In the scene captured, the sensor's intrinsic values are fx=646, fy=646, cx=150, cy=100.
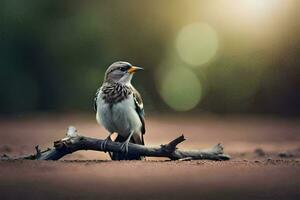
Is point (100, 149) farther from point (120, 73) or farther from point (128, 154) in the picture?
point (120, 73)

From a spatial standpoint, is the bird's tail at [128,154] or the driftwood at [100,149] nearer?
the driftwood at [100,149]

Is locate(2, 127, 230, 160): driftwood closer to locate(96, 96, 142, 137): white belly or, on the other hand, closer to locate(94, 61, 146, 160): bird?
locate(94, 61, 146, 160): bird

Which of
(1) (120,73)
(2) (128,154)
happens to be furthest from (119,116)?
(1) (120,73)

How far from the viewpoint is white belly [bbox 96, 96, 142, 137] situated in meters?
8.84

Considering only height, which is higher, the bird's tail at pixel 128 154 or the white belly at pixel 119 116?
the white belly at pixel 119 116

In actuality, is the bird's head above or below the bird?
above

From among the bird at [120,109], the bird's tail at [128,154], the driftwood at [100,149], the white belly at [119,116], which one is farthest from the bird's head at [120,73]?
the driftwood at [100,149]

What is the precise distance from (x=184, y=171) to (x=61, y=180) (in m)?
1.48

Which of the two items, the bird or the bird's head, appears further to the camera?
the bird's head

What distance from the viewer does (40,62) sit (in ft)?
79.2

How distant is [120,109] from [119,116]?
98 millimetres

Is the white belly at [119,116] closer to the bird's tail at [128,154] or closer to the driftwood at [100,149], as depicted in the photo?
the bird's tail at [128,154]

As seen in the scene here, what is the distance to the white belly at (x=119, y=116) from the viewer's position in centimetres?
884

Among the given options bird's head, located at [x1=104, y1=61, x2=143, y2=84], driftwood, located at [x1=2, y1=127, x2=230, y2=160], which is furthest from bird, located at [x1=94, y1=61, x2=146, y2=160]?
driftwood, located at [x1=2, y1=127, x2=230, y2=160]
